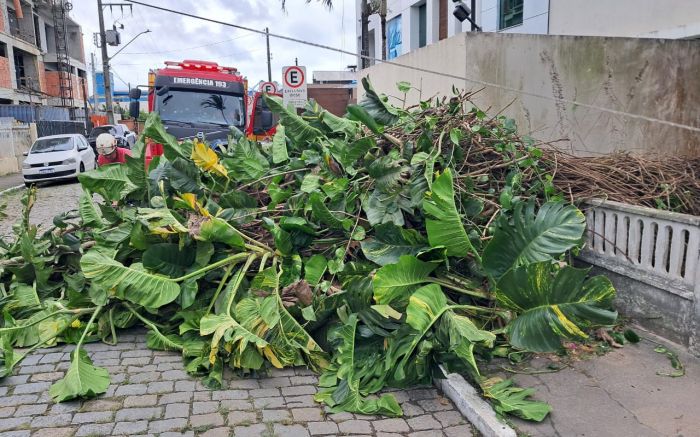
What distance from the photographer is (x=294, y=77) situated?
12.5m

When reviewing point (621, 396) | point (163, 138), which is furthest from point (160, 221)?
point (621, 396)

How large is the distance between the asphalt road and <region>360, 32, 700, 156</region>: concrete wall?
25.0ft

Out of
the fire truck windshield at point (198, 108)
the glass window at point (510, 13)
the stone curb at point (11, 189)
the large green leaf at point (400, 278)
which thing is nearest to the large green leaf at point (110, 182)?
the large green leaf at point (400, 278)

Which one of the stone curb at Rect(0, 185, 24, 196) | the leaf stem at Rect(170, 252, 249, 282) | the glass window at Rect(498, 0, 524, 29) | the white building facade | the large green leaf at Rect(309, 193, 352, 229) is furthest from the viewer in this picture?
the stone curb at Rect(0, 185, 24, 196)

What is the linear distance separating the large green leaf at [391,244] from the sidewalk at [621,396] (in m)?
1.16

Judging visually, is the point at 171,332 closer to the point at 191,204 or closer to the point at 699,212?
the point at 191,204

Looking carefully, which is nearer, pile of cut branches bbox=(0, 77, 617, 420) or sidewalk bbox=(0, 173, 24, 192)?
pile of cut branches bbox=(0, 77, 617, 420)

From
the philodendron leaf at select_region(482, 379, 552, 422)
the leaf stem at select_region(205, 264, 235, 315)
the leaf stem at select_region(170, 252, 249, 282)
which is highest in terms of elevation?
the leaf stem at select_region(170, 252, 249, 282)

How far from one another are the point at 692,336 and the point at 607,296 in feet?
4.56

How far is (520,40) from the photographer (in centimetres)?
779

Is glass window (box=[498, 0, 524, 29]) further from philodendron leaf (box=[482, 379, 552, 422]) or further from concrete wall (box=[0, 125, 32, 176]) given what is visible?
concrete wall (box=[0, 125, 32, 176])

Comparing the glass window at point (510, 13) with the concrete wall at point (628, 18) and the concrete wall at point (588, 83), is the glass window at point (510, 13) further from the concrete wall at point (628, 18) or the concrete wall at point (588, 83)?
the concrete wall at point (588, 83)

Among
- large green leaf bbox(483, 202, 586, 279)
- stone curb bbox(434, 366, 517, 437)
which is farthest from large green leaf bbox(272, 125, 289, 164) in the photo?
stone curb bbox(434, 366, 517, 437)

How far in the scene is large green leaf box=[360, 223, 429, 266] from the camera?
13.4ft
